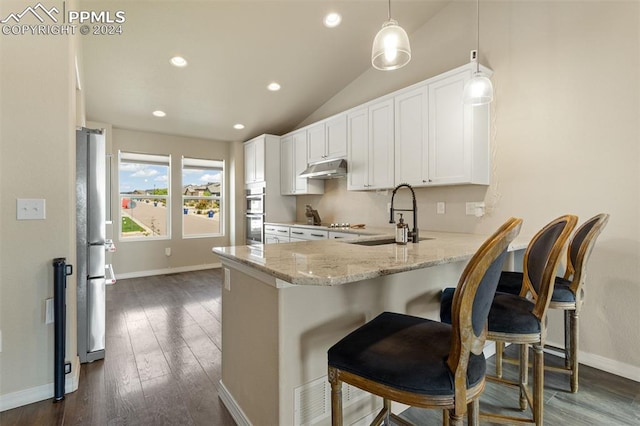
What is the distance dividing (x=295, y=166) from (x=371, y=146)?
1.74 meters

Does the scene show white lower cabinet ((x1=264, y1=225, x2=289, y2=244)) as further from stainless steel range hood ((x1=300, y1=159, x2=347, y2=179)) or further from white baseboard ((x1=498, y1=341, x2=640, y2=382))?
white baseboard ((x1=498, y1=341, x2=640, y2=382))

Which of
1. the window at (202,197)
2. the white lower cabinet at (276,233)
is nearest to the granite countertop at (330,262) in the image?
the white lower cabinet at (276,233)

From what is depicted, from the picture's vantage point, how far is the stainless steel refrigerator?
7.71 ft

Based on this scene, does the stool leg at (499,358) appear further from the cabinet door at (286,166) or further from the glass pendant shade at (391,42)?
the cabinet door at (286,166)

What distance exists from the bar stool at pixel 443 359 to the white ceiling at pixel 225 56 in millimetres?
3198

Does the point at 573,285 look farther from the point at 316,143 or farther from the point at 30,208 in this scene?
the point at 316,143

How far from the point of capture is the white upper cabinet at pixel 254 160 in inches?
213

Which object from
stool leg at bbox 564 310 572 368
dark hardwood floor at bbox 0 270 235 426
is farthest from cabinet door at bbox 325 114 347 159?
stool leg at bbox 564 310 572 368

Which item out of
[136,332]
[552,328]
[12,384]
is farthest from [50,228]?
[552,328]

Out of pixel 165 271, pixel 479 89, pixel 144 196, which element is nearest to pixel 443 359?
pixel 479 89

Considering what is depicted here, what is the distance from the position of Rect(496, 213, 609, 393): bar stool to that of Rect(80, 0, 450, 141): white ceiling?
286cm

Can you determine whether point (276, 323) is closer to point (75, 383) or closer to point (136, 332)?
point (75, 383)

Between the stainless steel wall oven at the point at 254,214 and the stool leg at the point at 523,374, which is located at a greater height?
the stainless steel wall oven at the point at 254,214

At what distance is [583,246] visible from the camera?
6.05 ft
